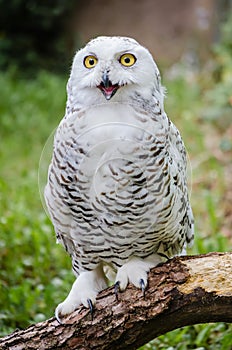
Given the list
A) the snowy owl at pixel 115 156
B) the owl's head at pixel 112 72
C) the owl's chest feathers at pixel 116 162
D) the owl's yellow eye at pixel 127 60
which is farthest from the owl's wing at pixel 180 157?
the owl's yellow eye at pixel 127 60

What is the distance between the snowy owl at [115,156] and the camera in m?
2.07

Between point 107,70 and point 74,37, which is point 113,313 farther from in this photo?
point 74,37

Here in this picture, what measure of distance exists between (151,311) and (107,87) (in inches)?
34.0

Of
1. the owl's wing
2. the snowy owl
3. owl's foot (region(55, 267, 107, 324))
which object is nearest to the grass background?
the owl's wing

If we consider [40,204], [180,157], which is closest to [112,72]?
[180,157]

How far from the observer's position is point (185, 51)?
29.8 feet

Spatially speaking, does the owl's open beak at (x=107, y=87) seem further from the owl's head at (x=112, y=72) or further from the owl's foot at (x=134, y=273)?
the owl's foot at (x=134, y=273)

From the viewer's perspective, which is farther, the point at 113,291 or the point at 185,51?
the point at 185,51

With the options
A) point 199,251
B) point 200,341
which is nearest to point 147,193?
point 200,341

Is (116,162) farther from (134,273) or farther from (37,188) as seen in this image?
(37,188)

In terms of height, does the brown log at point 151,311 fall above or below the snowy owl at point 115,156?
below

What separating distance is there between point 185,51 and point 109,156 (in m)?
7.26

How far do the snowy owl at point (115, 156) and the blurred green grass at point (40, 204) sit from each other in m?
0.49

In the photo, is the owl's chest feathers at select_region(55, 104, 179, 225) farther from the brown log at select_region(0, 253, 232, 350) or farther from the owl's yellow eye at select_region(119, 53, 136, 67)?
the brown log at select_region(0, 253, 232, 350)
